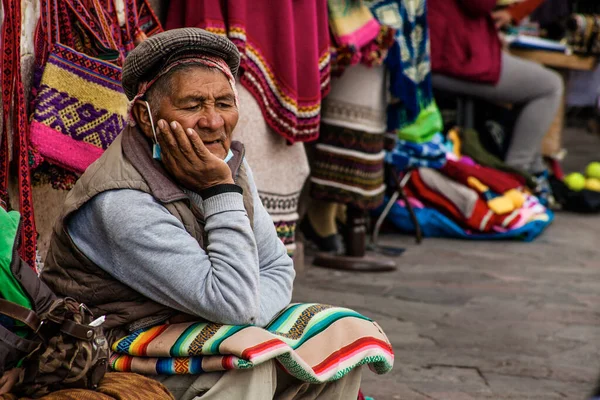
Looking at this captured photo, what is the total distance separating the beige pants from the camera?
7.39 ft

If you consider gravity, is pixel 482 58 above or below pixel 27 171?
below

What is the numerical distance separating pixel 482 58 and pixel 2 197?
4.79 m

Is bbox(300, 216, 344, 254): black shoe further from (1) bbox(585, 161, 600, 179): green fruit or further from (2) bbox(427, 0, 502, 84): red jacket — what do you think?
(1) bbox(585, 161, 600, 179): green fruit

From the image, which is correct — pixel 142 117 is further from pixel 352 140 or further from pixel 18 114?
pixel 352 140

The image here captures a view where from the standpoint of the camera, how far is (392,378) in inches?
139

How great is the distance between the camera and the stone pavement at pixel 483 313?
3543 millimetres

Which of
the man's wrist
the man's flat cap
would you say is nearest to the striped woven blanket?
the man's wrist

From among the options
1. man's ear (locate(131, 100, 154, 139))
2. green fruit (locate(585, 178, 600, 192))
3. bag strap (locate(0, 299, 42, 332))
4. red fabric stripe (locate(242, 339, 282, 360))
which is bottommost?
green fruit (locate(585, 178, 600, 192))

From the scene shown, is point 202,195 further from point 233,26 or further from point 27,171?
point 233,26

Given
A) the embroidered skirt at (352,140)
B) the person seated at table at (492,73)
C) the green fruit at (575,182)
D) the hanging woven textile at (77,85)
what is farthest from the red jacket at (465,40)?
the hanging woven textile at (77,85)

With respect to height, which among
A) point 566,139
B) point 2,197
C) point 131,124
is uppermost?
point 131,124

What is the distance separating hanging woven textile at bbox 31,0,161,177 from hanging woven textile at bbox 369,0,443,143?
7.58 feet

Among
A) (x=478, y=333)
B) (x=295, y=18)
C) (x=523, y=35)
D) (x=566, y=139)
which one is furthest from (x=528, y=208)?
(x=566, y=139)

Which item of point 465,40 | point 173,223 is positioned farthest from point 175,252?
point 465,40
